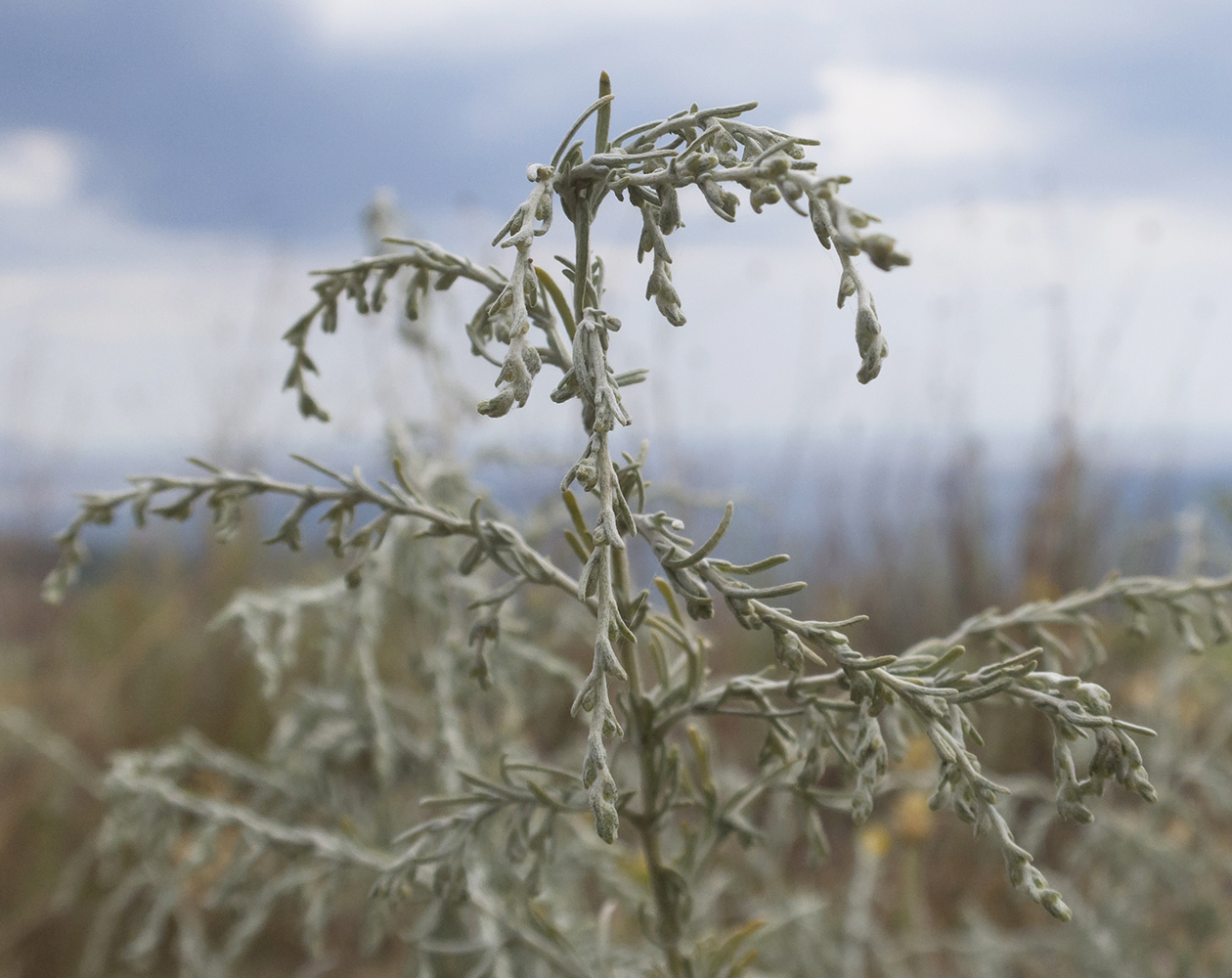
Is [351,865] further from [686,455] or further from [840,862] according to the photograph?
[686,455]

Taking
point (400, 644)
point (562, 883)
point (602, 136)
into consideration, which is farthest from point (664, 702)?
point (400, 644)

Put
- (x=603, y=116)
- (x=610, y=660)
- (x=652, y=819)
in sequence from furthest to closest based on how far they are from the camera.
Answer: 1. (x=652, y=819)
2. (x=603, y=116)
3. (x=610, y=660)

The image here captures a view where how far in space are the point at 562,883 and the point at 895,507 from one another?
6.31 meters

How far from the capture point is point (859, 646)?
555 cm

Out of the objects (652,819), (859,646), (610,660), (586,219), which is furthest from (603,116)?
(859,646)

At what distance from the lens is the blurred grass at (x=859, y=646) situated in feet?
10.8

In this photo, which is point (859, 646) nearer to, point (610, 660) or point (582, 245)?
point (582, 245)

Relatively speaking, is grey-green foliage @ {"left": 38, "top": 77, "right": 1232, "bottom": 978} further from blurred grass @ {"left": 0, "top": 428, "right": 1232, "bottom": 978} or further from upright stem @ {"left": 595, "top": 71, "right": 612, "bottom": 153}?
blurred grass @ {"left": 0, "top": 428, "right": 1232, "bottom": 978}

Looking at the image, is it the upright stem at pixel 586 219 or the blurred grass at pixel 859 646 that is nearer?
the upright stem at pixel 586 219

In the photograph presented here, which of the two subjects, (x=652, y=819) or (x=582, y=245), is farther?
(x=652, y=819)

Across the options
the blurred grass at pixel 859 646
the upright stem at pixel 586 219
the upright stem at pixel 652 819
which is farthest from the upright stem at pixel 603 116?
the blurred grass at pixel 859 646

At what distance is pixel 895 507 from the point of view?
25.8ft

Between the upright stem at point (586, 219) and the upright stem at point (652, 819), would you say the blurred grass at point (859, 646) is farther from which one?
the upright stem at point (586, 219)

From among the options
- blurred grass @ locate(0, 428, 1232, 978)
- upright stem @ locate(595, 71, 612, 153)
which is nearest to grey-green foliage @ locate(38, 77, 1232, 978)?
upright stem @ locate(595, 71, 612, 153)
